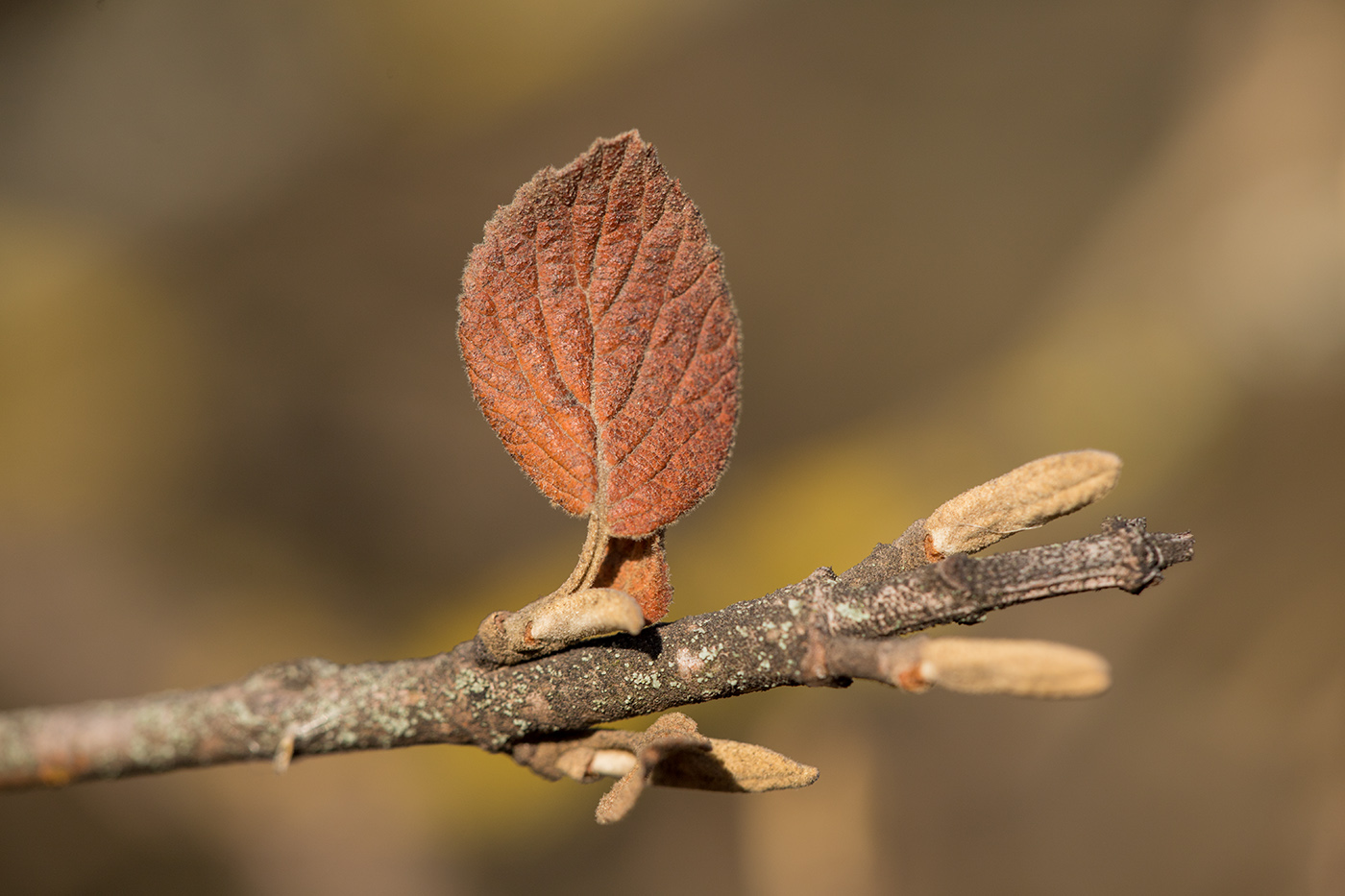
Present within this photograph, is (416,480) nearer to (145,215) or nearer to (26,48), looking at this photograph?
(145,215)

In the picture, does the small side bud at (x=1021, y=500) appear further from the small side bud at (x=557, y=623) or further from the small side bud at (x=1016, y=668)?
the small side bud at (x=557, y=623)

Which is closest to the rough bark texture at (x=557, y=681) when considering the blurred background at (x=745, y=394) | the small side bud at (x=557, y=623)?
the small side bud at (x=557, y=623)

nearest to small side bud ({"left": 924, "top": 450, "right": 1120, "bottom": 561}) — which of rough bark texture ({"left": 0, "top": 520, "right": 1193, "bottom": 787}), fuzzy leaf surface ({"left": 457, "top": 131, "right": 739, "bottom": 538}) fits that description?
rough bark texture ({"left": 0, "top": 520, "right": 1193, "bottom": 787})

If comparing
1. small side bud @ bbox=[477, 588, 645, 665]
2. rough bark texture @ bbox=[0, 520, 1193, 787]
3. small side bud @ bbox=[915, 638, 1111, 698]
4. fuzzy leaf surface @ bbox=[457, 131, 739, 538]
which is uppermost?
fuzzy leaf surface @ bbox=[457, 131, 739, 538]

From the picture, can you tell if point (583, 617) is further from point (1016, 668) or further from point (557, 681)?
point (1016, 668)

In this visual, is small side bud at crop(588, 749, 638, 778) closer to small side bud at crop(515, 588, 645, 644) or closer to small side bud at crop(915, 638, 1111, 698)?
small side bud at crop(515, 588, 645, 644)

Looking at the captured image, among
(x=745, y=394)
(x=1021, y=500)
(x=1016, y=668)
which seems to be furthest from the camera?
(x=745, y=394)

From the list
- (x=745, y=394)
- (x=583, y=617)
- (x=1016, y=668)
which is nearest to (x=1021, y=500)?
(x=1016, y=668)

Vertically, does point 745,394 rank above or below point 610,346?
above
